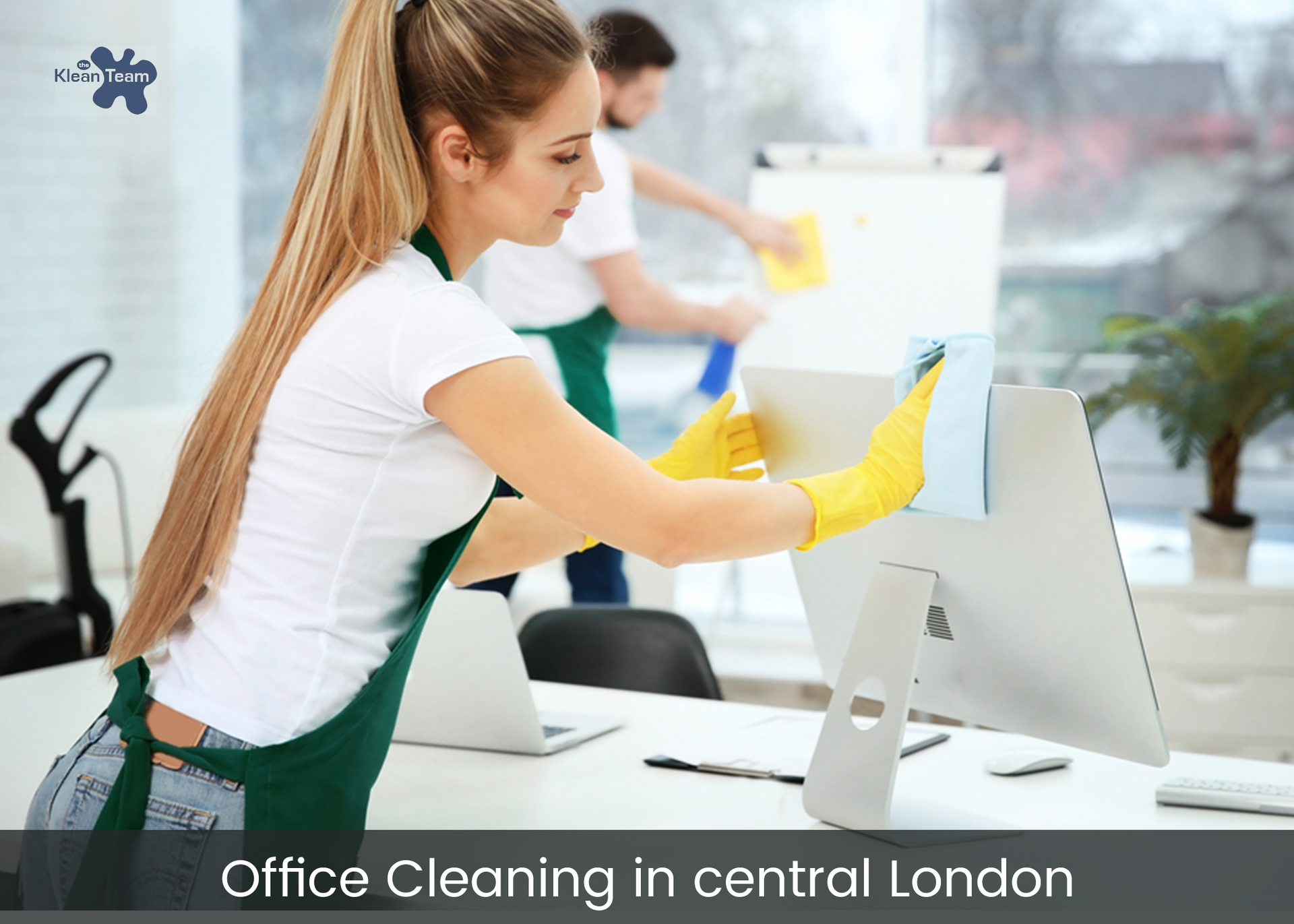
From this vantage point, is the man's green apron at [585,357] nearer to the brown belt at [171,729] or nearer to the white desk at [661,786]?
the white desk at [661,786]

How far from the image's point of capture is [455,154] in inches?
44.0

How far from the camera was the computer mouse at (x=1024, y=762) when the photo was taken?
1.41 m

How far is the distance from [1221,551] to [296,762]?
→ 267cm

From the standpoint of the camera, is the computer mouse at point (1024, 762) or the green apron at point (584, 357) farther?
the green apron at point (584, 357)

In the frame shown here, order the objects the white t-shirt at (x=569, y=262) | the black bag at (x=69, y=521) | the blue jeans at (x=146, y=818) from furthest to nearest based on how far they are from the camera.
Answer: the black bag at (x=69, y=521) → the white t-shirt at (x=569, y=262) → the blue jeans at (x=146, y=818)

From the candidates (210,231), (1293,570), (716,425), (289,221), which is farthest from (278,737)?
(210,231)

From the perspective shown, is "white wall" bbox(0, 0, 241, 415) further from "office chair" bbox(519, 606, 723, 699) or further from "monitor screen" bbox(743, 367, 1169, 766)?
"monitor screen" bbox(743, 367, 1169, 766)

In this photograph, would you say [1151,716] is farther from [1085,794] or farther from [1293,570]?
[1293,570]

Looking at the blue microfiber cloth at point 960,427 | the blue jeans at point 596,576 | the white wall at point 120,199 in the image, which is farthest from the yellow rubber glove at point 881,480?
the white wall at point 120,199

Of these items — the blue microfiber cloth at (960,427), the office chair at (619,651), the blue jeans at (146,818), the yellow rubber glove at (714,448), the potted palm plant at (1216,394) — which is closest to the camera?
the blue jeans at (146,818)

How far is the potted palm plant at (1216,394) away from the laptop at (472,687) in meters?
2.12

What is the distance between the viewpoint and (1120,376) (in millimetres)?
3734

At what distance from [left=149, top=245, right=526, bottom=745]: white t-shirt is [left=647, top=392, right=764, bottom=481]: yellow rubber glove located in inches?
14.8

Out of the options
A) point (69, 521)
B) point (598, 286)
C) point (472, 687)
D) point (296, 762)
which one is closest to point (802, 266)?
point (598, 286)
